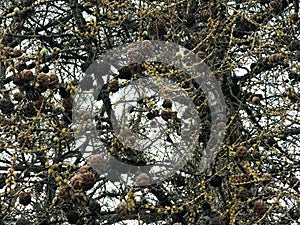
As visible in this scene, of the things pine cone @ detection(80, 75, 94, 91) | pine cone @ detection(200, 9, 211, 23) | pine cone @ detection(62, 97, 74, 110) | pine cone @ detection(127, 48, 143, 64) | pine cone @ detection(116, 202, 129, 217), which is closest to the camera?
pine cone @ detection(116, 202, 129, 217)

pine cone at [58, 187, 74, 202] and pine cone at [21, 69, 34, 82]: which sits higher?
pine cone at [21, 69, 34, 82]

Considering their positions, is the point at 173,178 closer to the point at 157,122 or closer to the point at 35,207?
the point at 157,122

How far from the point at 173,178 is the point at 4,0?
65.8 inches

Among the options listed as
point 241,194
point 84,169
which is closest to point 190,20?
point 241,194

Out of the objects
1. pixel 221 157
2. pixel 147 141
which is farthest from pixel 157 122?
pixel 221 157

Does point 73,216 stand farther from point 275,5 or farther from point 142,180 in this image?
point 275,5

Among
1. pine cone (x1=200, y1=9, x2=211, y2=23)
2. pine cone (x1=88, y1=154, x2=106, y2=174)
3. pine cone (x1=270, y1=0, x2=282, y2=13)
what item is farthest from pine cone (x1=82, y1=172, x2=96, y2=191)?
pine cone (x1=270, y1=0, x2=282, y2=13)

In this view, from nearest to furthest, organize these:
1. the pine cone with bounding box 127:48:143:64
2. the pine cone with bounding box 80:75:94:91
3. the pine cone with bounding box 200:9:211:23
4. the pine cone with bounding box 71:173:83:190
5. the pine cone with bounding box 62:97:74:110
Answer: the pine cone with bounding box 71:173:83:190 → the pine cone with bounding box 62:97:74:110 → the pine cone with bounding box 127:48:143:64 → the pine cone with bounding box 80:75:94:91 → the pine cone with bounding box 200:9:211:23

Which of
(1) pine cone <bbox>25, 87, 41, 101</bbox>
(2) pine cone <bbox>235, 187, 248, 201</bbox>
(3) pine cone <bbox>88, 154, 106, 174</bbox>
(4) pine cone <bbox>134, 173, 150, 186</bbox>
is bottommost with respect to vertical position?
(2) pine cone <bbox>235, 187, 248, 201</bbox>

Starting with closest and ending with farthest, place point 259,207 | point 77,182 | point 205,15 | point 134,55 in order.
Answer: point 77,182, point 259,207, point 134,55, point 205,15

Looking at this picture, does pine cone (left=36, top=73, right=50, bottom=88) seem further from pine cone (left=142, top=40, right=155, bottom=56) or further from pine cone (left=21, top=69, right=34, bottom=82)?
pine cone (left=142, top=40, right=155, bottom=56)

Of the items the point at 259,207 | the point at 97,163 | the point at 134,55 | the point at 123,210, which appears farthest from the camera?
the point at 134,55

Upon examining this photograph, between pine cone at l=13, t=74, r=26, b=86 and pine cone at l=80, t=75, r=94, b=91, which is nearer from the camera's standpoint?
pine cone at l=13, t=74, r=26, b=86

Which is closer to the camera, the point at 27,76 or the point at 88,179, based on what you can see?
the point at 88,179
